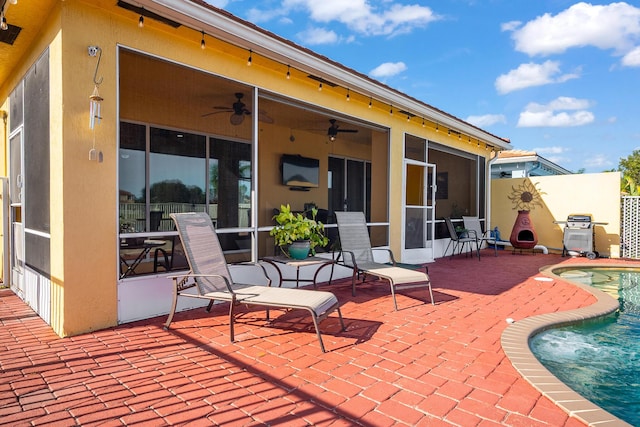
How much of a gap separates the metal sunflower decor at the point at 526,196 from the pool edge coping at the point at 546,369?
6.27 meters

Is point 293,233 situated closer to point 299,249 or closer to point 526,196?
point 299,249

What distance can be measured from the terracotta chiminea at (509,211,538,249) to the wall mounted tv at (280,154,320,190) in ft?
18.2

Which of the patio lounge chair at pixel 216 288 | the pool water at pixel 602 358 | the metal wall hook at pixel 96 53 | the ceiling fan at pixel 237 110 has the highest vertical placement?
the ceiling fan at pixel 237 110

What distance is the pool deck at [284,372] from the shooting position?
6.93 feet

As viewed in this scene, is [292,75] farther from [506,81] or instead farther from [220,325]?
[506,81]

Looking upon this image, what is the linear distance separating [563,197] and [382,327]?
30.1 ft

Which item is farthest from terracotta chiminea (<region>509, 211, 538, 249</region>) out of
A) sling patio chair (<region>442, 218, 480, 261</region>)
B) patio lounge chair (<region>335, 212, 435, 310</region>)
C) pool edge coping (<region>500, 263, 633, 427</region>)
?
patio lounge chair (<region>335, 212, 435, 310</region>)

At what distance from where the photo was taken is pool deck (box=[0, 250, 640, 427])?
6.93ft

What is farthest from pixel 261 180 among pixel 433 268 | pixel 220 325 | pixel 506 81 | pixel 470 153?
pixel 506 81

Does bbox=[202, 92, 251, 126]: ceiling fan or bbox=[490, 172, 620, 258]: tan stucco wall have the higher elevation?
bbox=[202, 92, 251, 126]: ceiling fan

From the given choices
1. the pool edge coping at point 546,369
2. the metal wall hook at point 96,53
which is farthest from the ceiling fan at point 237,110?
the pool edge coping at point 546,369

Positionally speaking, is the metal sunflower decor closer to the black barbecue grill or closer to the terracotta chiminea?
the terracotta chiminea

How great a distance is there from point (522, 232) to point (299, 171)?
6.37 meters

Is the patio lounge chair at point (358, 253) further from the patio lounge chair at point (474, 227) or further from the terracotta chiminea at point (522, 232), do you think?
the terracotta chiminea at point (522, 232)
